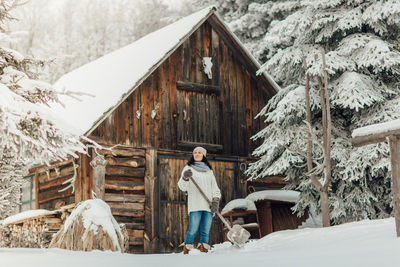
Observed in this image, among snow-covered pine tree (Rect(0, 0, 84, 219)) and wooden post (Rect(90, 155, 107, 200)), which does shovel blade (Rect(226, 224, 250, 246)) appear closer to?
snow-covered pine tree (Rect(0, 0, 84, 219))

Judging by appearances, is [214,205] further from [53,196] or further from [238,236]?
[53,196]

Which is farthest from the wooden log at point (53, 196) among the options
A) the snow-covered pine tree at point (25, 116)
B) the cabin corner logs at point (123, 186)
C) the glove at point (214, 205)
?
the snow-covered pine tree at point (25, 116)

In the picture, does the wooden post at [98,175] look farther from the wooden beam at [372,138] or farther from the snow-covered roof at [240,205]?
the wooden beam at [372,138]

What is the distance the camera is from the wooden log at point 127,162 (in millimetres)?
14828

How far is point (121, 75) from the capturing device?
16.3 m

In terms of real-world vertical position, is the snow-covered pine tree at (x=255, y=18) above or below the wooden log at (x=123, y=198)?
above

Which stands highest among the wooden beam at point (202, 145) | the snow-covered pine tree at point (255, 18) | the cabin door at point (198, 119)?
the snow-covered pine tree at point (255, 18)

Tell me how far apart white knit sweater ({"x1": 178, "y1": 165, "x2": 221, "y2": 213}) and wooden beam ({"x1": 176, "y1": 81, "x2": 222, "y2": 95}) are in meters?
5.62

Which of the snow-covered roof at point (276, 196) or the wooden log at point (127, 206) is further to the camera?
the snow-covered roof at point (276, 196)

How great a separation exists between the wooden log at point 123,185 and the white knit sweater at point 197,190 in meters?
4.43

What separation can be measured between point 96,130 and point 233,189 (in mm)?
3933

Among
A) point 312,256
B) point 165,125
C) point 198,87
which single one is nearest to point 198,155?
point 312,256

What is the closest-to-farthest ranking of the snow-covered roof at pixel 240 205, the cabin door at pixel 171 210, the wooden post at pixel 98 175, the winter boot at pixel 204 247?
the winter boot at pixel 204 247 → the wooden post at pixel 98 175 → the snow-covered roof at pixel 240 205 → the cabin door at pixel 171 210

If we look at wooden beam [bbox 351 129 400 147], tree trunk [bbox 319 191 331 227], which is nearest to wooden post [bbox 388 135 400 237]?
wooden beam [bbox 351 129 400 147]
